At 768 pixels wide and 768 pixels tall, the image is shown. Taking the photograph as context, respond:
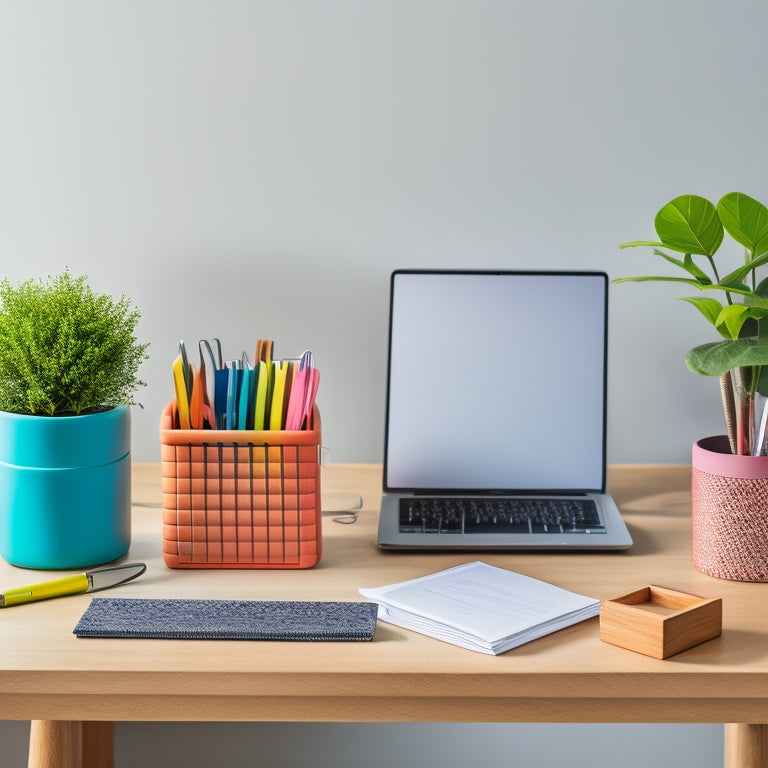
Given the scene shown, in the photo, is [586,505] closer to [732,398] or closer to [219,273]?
[732,398]

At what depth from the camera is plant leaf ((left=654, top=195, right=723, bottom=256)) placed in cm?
98

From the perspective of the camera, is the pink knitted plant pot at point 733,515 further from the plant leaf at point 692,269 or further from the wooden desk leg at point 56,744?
the wooden desk leg at point 56,744

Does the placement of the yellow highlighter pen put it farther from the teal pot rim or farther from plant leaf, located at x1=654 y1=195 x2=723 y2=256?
plant leaf, located at x1=654 y1=195 x2=723 y2=256

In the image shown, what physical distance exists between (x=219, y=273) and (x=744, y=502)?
81 cm

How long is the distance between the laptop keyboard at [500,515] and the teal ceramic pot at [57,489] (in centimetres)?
35

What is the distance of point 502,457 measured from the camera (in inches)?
49.7

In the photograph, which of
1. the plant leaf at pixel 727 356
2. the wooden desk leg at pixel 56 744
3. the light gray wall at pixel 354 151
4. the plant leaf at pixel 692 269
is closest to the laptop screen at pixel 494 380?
the light gray wall at pixel 354 151

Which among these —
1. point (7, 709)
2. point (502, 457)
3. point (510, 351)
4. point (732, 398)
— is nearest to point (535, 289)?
point (510, 351)

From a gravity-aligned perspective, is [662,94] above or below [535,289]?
above

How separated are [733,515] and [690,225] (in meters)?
0.31

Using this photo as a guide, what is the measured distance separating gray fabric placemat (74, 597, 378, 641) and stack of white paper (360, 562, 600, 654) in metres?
0.03

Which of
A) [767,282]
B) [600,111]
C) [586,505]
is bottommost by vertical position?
[586,505]

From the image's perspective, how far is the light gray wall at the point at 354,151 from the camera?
132 cm

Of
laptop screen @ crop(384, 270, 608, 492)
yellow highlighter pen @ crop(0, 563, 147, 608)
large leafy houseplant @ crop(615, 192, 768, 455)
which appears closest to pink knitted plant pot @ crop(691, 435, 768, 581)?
large leafy houseplant @ crop(615, 192, 768, 455)
